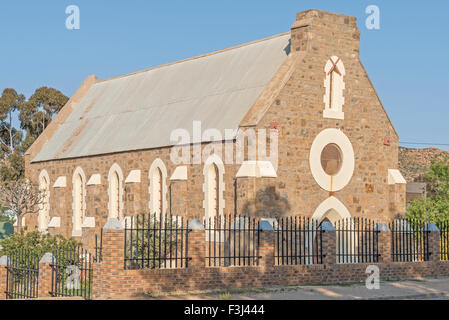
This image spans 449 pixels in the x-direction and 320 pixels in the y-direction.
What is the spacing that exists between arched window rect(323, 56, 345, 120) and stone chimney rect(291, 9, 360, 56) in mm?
490

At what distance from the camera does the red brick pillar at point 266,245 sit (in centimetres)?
2372

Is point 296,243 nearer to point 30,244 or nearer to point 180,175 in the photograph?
point 180,175

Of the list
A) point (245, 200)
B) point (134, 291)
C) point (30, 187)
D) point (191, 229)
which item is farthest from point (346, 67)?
point (30, 187)

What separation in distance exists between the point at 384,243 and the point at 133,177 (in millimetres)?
13319

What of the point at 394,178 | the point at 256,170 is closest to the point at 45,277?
the point at 256,170

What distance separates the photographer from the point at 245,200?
2892 centimetres

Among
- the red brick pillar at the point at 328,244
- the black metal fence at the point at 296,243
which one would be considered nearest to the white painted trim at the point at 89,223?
the black metal fence at the point at 296,243

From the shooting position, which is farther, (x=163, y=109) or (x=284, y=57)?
(x=163, y=109)

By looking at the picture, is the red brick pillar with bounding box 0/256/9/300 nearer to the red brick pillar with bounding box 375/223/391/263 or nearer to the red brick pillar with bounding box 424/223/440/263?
the red brick pillar with bounding box 375/223/391/263

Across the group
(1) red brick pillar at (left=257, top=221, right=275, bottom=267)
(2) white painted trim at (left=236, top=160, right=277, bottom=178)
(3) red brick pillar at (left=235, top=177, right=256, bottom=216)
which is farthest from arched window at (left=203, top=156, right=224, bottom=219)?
(1) red brick pillar at (left=257, top=221, right=275, bottom=267)

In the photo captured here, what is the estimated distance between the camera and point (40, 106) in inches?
2500

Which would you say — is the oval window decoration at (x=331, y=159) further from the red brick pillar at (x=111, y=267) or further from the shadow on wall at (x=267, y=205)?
the red brick pillar at (x=111, y=267)

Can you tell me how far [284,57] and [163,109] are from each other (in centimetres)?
780
